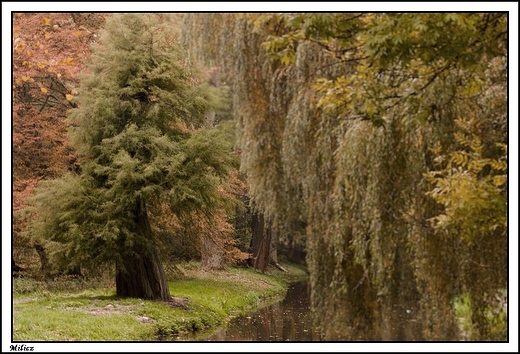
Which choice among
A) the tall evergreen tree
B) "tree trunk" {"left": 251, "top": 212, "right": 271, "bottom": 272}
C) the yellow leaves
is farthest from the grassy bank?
the yellow leaves

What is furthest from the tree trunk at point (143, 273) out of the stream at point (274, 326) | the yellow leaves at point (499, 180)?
the yellow leaves at point (499, 180)

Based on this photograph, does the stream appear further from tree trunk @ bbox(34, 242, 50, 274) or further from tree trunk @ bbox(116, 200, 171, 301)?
tree trunk @ bbox(34, 242, 50, 274)

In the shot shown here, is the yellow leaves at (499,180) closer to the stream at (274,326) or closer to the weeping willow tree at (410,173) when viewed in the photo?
the weeping willow tree at (410,173)

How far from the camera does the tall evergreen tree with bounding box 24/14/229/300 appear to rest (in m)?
13.7

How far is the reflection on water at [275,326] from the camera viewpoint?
1295cm

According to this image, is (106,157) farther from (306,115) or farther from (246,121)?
(306,115)

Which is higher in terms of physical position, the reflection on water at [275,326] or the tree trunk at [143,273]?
the tree trunk at [143,273]

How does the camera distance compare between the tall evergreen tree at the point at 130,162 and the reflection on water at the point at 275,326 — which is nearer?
the reflection on water at the point at 275,326

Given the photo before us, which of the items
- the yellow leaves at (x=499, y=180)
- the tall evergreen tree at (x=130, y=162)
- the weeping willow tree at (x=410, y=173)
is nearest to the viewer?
the weeping willow tree at (x=410, y=173)

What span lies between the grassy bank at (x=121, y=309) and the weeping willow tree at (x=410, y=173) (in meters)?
4.34

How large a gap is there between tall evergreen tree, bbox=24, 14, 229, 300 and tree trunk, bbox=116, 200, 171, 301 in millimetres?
22

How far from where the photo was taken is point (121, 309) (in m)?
13.4

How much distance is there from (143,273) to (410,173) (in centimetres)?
896

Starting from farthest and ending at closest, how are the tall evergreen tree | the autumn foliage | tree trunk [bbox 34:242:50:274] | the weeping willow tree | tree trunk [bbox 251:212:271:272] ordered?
tree trunk [bbox 251:212:271:272] → tree trunk [bbox 34:242:50:274] → the autumn foliage → the tall evergreen tree → the weeping willow tree
